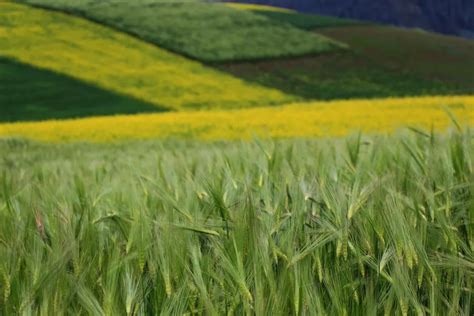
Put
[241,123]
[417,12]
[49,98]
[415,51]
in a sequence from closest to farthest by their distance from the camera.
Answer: [241,123] → [49,98] → [415,51] → [417,12]

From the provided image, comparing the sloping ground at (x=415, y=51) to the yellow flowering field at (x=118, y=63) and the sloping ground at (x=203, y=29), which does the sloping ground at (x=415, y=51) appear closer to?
the sloping ground at (x=203, y=29)

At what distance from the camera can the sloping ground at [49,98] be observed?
2359 centimetres

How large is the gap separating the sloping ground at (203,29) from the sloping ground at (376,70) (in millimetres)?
1311

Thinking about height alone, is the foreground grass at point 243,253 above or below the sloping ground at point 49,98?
above

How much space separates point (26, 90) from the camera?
26031 millimetres

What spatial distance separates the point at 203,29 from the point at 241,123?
69.9ft

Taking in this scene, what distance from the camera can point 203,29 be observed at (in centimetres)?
3662

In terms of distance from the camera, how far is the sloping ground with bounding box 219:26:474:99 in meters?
29.2

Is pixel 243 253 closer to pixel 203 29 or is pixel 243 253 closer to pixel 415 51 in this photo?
pixel 203 29

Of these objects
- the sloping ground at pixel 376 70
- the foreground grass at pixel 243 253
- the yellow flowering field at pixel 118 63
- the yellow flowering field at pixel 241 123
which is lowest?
the sloping ground at pixel 376 70

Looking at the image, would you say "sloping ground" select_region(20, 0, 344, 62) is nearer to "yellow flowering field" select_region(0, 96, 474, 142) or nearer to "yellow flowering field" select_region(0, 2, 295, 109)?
"yellow flowering field" select_region(0, 2, 295, 109)

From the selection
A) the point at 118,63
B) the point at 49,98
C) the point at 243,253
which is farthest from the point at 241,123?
the point at 243,253

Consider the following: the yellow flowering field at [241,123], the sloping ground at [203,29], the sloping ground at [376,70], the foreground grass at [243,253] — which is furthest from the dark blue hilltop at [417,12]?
the foreground grass at [243,253]

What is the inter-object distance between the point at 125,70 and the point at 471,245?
2808 cm
